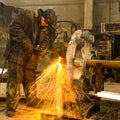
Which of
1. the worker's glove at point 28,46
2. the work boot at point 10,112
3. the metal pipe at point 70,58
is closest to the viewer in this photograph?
the metal pipe at point 70,58

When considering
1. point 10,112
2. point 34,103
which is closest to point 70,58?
point 10,112

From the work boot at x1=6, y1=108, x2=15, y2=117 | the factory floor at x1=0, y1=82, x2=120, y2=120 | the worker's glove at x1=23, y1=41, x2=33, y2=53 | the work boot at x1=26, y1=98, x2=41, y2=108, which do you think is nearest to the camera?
the factory floor at x1=0, y1=82, x2=120, y2=120

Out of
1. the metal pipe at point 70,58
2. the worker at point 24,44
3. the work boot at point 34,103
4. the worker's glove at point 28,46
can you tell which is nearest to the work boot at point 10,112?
the worker at point 24,44

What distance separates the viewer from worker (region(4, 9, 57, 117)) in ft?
12.1

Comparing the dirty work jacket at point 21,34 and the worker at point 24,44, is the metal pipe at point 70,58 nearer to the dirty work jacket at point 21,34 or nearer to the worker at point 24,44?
the worker at point 24,44

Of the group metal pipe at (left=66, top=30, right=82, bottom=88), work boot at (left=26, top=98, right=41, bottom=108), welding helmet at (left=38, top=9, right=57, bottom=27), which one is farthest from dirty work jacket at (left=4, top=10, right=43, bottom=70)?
metal pipe at (left=66, top=30, right=82, bottom=88)

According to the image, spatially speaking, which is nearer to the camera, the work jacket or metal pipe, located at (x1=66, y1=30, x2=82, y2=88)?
metal pipe, located at (x1=66, y1=30, x2=82, y2=88)

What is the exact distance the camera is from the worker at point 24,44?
3.69 metres

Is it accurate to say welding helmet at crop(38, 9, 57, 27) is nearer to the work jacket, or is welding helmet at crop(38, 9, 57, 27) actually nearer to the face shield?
the face shield

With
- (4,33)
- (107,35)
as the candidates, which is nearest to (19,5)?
(4,33)

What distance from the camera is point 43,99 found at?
440cm

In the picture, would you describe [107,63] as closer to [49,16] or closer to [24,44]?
[49,16]

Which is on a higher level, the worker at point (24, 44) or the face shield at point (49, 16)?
the face shield at point (49, 16)

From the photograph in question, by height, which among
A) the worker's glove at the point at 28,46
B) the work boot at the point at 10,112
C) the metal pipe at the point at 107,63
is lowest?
the work boot at the point at 10,112
